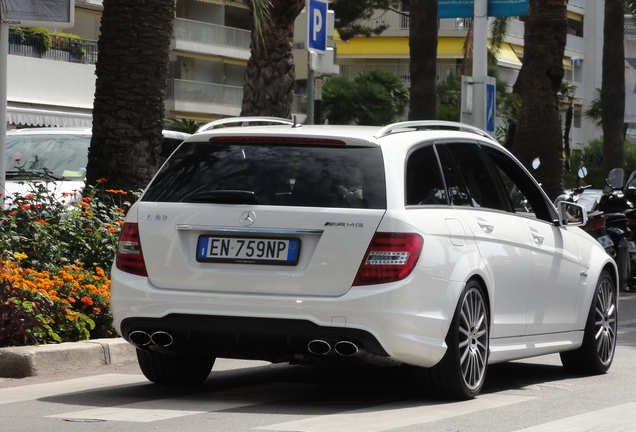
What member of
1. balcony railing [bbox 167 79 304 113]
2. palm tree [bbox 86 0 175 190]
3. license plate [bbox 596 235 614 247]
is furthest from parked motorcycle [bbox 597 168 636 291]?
balcony railing [bbox 167 79 304 113]

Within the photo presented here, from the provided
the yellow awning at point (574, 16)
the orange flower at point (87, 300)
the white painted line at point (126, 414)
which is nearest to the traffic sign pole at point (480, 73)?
the orange flower at point (87, 300)

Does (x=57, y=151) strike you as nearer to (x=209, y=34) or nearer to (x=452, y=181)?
(x=452, y=181)

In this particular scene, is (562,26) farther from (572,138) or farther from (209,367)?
(572,138)

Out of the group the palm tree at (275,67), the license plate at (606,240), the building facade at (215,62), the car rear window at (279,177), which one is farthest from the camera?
the building facade at (215,62)

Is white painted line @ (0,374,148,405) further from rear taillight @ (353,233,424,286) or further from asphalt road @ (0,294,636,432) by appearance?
rear taillight @ (353,233,424,286)

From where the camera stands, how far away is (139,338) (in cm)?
748

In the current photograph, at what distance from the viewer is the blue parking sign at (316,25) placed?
46.7ft

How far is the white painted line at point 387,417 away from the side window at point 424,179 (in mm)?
1135

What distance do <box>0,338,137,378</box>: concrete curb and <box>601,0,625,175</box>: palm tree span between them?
997 inches

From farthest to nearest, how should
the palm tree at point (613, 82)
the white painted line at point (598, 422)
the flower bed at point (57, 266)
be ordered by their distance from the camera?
1. the palm tree at point (613, 82)
2. the flower bed at point (57, 266)
3. the white painted line at point (598, 422)

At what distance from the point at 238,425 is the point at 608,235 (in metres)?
12.1

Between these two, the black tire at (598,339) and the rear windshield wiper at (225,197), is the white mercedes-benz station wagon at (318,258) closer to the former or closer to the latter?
the rear windshield wiper at (225,197)

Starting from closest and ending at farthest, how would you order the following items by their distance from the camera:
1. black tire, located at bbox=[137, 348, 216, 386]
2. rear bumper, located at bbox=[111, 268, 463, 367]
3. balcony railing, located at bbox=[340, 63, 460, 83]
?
rear bumper, located at bbox=[111, 268, 463, 367] < black tire, located at bbox=[137, 348, 216, 386] < balcony railing, located at bbox=[340, 63, 460, 83]

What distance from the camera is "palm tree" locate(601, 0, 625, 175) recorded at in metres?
33.0
